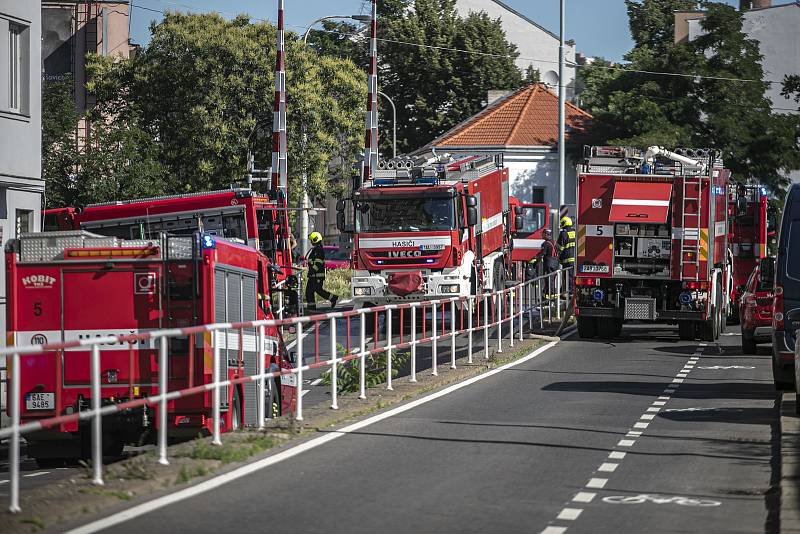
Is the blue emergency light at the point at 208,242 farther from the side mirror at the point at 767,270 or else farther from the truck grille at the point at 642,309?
the truck grille at the point at 642,309

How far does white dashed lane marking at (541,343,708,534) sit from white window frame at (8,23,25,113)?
13.7 meters

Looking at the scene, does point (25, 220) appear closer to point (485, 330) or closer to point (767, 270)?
point (485, 330)

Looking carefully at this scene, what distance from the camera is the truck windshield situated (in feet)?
99.8

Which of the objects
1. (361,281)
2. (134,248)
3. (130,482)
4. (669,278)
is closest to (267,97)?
(361,281)

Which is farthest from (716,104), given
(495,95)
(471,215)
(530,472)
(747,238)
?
(530,472)

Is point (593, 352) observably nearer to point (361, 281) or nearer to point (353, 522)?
point (361, 281)

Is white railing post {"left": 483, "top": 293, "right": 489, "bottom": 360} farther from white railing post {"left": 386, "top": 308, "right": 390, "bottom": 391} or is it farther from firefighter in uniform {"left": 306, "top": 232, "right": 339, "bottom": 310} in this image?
firefighter in uniform {"left": 306, "top": 232, "right": 339, "bottom": 310}

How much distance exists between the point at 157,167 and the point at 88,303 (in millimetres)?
27406

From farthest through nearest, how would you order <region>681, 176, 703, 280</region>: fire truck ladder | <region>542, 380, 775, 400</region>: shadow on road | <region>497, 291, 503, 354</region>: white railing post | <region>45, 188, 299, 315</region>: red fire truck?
<region>681, 176, 703, 280</region>: fire truck ladder < <region>45, 188, 299, 315</region>: red fire truck < <region>497, 291, 503, 354</region>: white railing post < <region>542, 380, 775, 400</region>: shadow on road

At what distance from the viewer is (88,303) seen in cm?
1518

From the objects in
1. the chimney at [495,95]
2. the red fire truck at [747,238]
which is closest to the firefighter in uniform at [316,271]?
the red fire truck at [747,238]

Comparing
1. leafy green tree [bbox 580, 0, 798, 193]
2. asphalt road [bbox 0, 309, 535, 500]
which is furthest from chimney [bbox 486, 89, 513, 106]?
asphalt road [bbox 0, 309, 535, 500]

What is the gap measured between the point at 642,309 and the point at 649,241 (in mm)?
1318

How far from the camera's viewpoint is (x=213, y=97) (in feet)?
169
